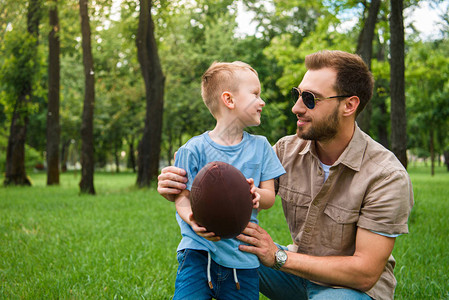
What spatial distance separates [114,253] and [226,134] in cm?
368

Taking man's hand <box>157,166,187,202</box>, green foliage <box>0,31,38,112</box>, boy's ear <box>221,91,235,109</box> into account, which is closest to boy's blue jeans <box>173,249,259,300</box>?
man's hand <box>157,166,187,202</box>

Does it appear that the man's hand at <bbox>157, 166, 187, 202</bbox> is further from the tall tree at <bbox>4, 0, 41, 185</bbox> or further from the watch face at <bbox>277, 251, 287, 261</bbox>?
the tall tree at <bbox>4, 0, 41, 185</bbox>

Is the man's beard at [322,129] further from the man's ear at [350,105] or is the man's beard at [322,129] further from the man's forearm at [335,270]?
the man's forearm at [335,270]

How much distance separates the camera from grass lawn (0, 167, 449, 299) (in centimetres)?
405

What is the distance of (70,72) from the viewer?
35.7 meters

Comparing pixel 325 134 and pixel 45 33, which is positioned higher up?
pixel 45 33

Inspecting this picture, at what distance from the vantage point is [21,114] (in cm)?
1714

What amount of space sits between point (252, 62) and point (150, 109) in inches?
374

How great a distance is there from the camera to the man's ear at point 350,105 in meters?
2.71

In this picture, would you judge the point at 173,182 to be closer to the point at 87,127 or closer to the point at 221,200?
the point at 221,200

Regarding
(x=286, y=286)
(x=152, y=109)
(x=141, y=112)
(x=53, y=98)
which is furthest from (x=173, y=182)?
(x=141, y=112)

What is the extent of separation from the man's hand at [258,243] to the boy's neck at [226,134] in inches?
18.3

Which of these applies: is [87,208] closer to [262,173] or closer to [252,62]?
[262,173]

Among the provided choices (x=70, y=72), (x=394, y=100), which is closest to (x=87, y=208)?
(x=394, y=100)
